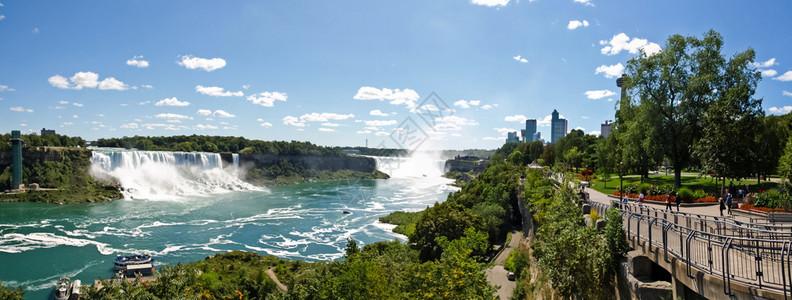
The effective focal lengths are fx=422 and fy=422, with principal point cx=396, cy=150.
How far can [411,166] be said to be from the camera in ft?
423

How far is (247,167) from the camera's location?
9144cm

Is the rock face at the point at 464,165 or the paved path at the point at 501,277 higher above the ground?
the rock face at the point at 464,165

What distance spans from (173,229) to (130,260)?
12.9 m

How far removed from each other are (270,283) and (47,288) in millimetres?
13243

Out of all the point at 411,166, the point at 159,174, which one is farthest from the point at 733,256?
the point at 411,166

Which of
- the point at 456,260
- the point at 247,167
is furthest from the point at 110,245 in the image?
the point at 247,167

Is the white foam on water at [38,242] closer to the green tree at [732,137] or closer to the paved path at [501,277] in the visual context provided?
the paved path at [501,277]

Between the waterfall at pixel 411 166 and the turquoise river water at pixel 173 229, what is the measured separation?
52.2m

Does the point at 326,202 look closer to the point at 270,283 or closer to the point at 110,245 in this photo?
the point at 110,245

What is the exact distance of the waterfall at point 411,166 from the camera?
395 ft

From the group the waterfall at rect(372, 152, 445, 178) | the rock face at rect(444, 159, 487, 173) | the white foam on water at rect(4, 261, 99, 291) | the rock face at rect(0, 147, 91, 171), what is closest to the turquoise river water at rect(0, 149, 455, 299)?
the white foam on water at rect(4, 261, 99, 291)

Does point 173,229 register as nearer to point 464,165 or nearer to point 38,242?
point 38,242

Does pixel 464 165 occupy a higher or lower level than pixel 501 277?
higher

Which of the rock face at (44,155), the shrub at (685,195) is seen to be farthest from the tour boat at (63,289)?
the rock face at (44,155)
